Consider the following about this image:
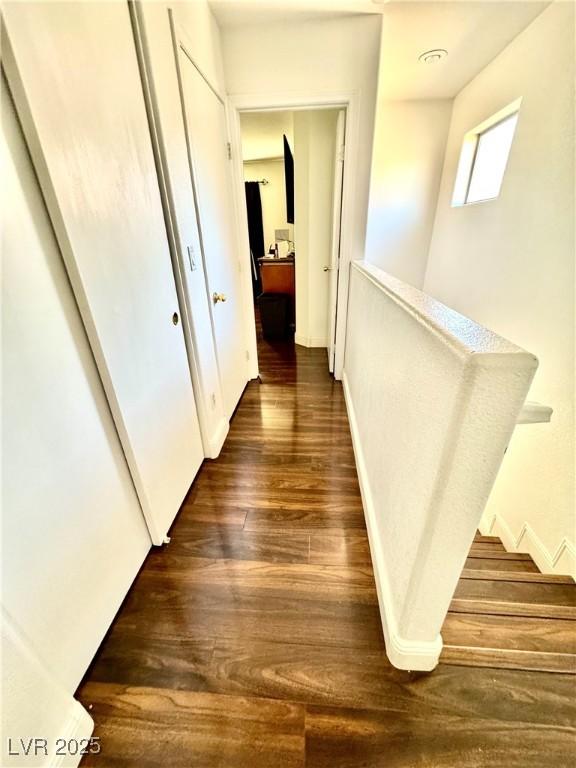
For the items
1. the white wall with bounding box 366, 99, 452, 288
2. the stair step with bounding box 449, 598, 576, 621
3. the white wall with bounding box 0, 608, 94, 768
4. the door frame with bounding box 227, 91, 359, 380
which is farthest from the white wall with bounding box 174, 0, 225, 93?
the stair step with bounding box 449, 598, 576, 621

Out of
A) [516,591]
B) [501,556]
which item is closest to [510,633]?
[516,591]

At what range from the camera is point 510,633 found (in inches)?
38.9

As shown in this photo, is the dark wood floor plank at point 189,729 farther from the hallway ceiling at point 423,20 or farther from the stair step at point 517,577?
the hallway ceiling at point 423,20

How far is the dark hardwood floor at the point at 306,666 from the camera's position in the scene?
2.65 ft

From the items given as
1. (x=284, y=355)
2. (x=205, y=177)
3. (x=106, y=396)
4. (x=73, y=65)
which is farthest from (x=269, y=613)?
(x=284, y=355)

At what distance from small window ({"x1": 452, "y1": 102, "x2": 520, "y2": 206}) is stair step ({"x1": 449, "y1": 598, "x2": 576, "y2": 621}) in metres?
2.62

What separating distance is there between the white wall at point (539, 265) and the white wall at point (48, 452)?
6.59 feet

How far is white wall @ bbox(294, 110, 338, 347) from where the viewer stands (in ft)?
9.11

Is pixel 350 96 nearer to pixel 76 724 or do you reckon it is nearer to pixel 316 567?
pixel 316 567

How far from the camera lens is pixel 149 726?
33.7 inches

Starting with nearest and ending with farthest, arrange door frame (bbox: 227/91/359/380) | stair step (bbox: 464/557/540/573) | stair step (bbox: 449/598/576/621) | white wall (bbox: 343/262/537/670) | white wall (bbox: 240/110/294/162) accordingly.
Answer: white wall (bbox: 343/262/537/670)
stair step (bbox: 449/598/576/621)
stair step (bbox: 464/557/540/573)
door frame (bbox: 227/91/359/380)
white wall (bbox: 240/110/294/162)

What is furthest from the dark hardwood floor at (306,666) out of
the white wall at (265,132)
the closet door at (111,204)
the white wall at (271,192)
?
the white wall at (271,192)

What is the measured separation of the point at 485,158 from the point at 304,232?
70.1 inches

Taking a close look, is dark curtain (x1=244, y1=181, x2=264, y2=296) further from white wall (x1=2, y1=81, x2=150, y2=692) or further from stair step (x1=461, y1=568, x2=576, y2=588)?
stair step (x1=461, y1=568, x2=576, y2=588)
